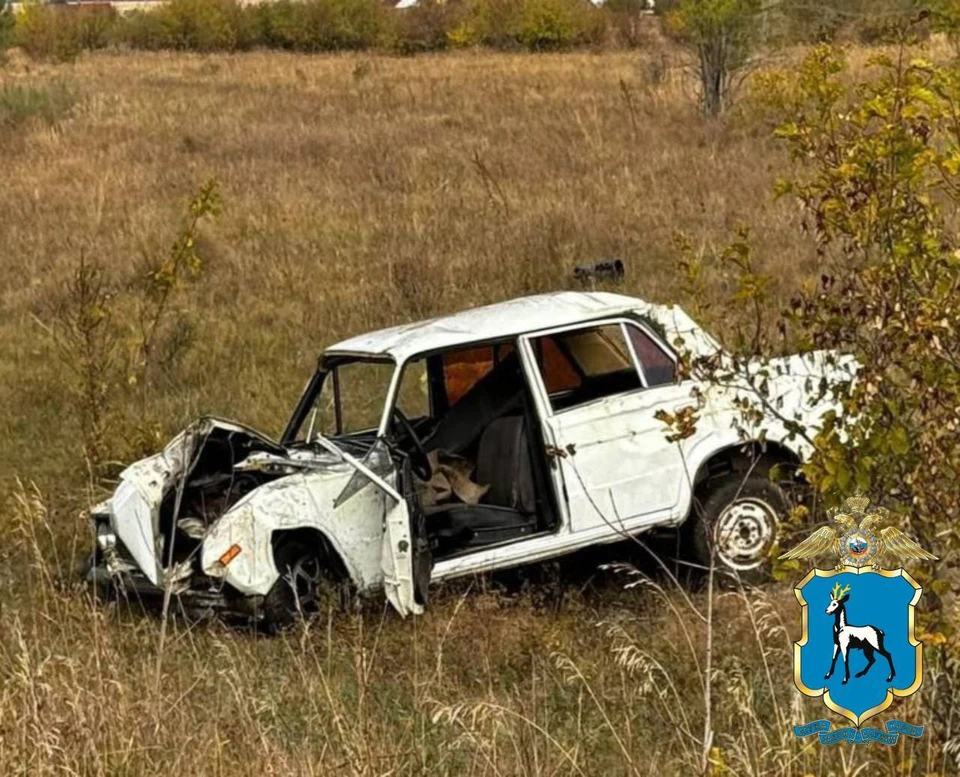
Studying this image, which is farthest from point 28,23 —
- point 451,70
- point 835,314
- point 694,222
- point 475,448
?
point 835,314

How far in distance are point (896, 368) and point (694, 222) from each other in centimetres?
1118

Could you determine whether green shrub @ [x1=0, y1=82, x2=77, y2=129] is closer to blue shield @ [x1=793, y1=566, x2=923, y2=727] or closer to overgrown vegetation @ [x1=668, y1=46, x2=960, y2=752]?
overgrown vegetation @ [x1=668, y1=46, x2=960, y2=752]

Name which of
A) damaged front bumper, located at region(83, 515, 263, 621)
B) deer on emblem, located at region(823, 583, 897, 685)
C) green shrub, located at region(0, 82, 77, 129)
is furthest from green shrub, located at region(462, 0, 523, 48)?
deer on emblem, located at region(823, 583, 897, 685)

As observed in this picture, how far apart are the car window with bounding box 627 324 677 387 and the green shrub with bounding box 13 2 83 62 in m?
43.5

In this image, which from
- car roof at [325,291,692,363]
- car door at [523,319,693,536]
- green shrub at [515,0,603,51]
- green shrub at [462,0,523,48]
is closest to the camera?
car door at [523,319,693,536]

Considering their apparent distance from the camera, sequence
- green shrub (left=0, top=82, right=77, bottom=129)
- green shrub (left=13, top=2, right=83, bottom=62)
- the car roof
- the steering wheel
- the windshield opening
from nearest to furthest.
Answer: the steering wheel, the car roof, the windshield opening, green shrub (left=0, top=82, right=77, bottom=129), green shrub (left=13, top=2, right=83, bottom=62)

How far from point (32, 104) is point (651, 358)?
20.1 metres

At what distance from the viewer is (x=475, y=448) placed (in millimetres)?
7461

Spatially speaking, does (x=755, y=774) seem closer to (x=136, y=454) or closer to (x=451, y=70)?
(x=136, y=454)

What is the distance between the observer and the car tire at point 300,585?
21.8 feet

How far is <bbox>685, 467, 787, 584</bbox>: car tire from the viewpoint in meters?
6.88

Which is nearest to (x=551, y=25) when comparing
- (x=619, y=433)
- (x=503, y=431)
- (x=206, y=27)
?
(x=206, y=27)

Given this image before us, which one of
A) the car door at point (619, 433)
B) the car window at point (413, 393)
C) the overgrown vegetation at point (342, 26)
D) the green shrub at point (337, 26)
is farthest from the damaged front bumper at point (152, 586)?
the green shrub at point (337, 26)

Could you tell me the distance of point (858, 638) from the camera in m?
3.01
